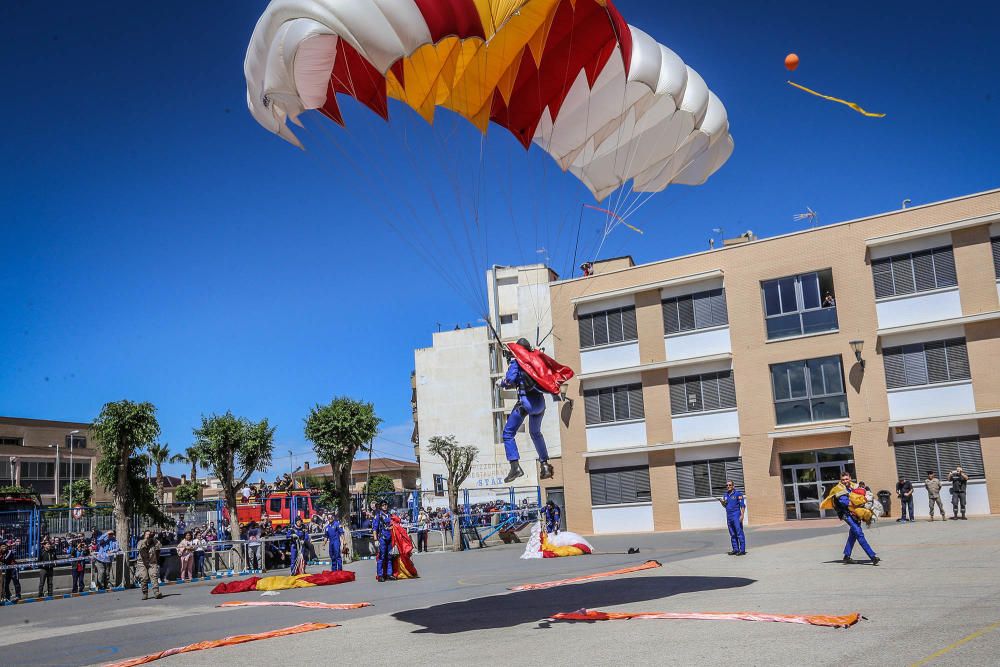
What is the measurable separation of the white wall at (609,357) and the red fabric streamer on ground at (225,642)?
22947 millimetres

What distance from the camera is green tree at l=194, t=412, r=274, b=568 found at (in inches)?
1288

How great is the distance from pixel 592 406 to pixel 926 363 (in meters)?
12.3

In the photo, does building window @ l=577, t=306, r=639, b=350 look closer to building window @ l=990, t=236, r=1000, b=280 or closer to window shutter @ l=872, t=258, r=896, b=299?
window shutter @ l=872, t=258, r=896, b=299

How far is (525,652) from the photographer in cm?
870

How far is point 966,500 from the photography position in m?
26.1

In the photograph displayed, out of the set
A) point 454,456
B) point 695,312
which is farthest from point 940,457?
point 454,456

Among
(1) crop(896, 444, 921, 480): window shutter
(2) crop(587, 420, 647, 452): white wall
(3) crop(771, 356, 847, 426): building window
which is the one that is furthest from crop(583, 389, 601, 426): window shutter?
(1) crop(896, 444, 921, 480): window shutter

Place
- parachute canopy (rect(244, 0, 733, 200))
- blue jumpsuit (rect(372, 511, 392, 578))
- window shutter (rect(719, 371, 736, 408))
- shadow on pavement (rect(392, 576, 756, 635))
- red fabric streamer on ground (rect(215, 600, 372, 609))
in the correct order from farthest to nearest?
window shutter (rect(719, 371, 736, 408)), blue jumpsuit (rect(372, 511, 392, 578)), red fabric streamer on ground (rect(215, 600, 372, 609)), shadow on pavement (rect(392, 576, 756, 635)), parachute canopy (rect(244, 0, 733, 200))

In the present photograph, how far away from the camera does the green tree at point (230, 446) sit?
107 ft

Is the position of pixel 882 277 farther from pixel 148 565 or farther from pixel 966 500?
A: pixel 148 565

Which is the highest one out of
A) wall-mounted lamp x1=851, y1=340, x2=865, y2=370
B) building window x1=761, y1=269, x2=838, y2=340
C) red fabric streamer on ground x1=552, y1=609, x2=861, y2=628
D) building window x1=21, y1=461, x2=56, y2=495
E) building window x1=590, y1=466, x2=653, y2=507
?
building window x1=761, y1=269, x2=838, y2=340

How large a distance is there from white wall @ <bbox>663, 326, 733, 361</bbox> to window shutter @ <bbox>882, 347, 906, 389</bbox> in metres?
5.28

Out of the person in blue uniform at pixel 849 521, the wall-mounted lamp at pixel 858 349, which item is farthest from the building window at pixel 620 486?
the person in blue uniform at pixel 849 521

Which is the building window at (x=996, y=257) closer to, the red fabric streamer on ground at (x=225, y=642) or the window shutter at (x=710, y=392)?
the window shutter at (x=710, y=392)
